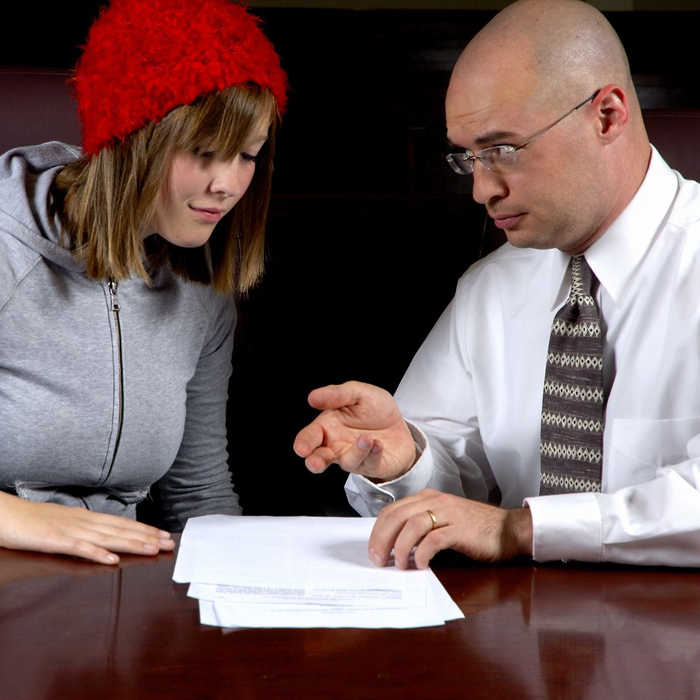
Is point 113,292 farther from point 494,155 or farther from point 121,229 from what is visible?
point 494,155

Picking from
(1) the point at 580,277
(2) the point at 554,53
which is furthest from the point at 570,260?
(2) the point at 554,53

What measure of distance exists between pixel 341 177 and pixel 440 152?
0.42 metres

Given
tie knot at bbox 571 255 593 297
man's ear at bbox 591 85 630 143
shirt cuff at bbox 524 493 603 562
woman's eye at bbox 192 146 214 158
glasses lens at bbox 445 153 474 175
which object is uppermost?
man's ear at bbox 591 85 630 143

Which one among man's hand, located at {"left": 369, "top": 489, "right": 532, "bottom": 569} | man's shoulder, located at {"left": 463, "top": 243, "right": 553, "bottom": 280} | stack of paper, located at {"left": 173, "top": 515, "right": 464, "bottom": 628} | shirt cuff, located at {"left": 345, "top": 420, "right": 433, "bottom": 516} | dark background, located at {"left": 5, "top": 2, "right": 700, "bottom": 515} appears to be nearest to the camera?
stack of paper, located at {"left": 173, "top": 515, "right": 464, "bottom": 628}

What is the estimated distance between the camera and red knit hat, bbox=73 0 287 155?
1199 mm

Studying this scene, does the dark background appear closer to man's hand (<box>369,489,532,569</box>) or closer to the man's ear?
the man's ear

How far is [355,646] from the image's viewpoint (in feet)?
2.40

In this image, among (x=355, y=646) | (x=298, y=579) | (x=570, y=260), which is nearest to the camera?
(x=355, y=646)

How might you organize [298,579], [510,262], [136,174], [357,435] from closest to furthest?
[298,579] → [357,435] → [136,174] → [510,262]

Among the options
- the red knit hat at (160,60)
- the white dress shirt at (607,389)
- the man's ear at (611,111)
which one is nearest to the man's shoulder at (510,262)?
the white dress shirt at (607,389)

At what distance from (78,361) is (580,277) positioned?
693mm

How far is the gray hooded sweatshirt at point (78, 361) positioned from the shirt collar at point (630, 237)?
0.57 m

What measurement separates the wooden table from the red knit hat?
0.61 m

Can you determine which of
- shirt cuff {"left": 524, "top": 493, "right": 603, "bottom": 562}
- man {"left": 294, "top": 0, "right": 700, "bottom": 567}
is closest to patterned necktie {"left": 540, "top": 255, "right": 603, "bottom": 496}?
man {"left": 294, "top": 0, "right": 700, "bottom": 567}
